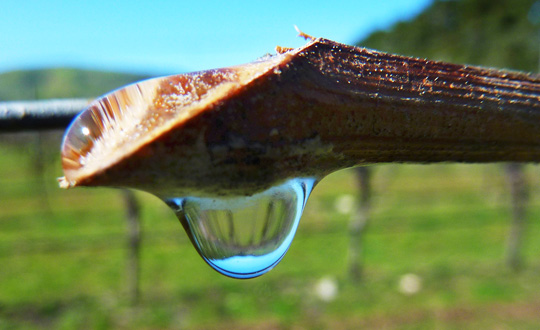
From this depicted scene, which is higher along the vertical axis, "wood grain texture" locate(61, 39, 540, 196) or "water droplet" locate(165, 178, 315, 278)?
"wood grain texture" locate(61, 39, 540, 196)

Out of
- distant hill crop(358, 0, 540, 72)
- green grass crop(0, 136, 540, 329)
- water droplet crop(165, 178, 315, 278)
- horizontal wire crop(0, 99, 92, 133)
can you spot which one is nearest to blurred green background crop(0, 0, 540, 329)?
green grass crop(0, 136, 540, 329)

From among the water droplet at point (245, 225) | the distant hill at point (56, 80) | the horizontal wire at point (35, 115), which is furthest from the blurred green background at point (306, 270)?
the distant hill at point (56, 80)

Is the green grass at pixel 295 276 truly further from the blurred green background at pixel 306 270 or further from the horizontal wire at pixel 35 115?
→ the horizontal wire at pixel 35 115

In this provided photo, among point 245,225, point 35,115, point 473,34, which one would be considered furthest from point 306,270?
point 473,34

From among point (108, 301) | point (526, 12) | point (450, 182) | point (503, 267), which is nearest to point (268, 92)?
point (108, 301)

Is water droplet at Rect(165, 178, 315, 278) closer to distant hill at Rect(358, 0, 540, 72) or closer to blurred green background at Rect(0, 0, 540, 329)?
blurred green background at Rect(0, 0, 540, 329)

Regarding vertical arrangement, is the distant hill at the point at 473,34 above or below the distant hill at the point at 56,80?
below

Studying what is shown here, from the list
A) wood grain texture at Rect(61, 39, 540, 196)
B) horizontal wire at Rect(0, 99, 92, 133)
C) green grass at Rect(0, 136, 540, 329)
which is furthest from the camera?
green grass at Rect(0, 136, 540, 329)

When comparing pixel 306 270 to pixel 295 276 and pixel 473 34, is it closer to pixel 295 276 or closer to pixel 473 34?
pixel 295 276
